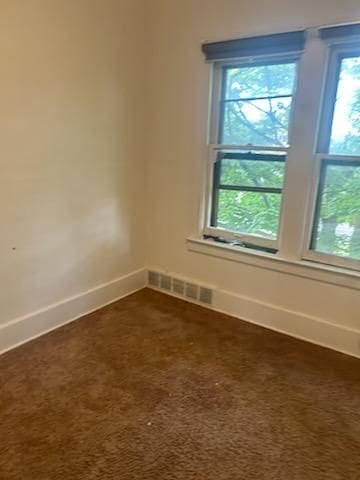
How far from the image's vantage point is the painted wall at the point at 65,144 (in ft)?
6.92

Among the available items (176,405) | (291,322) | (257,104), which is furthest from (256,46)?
(176,405)

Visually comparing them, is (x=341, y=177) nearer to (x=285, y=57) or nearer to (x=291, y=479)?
(x=285, y=57)

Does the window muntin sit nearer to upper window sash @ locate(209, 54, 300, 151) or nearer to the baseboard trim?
upper window sash @ locate(209, 54, 300, 151)

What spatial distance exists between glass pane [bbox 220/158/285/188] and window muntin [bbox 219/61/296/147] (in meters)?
0.14

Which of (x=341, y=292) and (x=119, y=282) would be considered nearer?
(x=341, y=292)

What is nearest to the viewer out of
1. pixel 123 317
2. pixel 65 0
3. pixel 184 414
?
pixel 184 414

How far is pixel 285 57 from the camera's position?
91.0 inches

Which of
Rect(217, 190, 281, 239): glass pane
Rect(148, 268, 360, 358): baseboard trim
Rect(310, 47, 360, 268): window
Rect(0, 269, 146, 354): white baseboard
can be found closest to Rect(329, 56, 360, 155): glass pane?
Rect(310, 47, 360, 268): window

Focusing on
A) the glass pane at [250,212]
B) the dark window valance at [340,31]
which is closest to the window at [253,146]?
the glass pane at [250,212]

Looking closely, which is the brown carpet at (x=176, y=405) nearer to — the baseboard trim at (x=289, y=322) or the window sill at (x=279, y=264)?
the baseboard trim at (x=289, y=322)

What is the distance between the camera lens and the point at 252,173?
2.63 metres

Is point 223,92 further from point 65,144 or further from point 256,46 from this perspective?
point 65,144

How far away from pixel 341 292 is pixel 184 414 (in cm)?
126

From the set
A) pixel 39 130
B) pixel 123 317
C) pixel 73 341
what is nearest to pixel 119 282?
pixel 123 317
